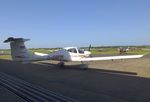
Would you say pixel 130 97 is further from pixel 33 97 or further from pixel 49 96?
pixel 33 97

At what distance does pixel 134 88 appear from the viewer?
449 inches

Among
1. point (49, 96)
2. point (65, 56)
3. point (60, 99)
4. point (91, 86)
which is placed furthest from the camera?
point (65, 56)

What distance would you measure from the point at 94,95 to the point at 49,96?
1.94m

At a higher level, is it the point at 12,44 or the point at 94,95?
the point at 12,44

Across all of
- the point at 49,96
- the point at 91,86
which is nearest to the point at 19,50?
the point at 91,86

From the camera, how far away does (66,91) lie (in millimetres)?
11070

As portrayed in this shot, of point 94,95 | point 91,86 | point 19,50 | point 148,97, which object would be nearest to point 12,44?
point 19,50

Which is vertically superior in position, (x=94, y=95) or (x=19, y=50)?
(x=19, y=50)

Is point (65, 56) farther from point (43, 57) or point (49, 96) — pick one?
point (49, 96)

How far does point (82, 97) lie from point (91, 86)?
2.75 meters

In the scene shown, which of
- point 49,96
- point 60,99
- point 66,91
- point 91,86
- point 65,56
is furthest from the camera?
point 65,56

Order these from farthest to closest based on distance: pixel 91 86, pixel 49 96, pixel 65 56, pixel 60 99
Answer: pixel 65 56 < pixel 91 86 < pixel 49 96 < pixel 60 99

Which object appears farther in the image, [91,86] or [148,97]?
[91,86]

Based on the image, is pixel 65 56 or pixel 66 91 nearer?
pixel 66 91
